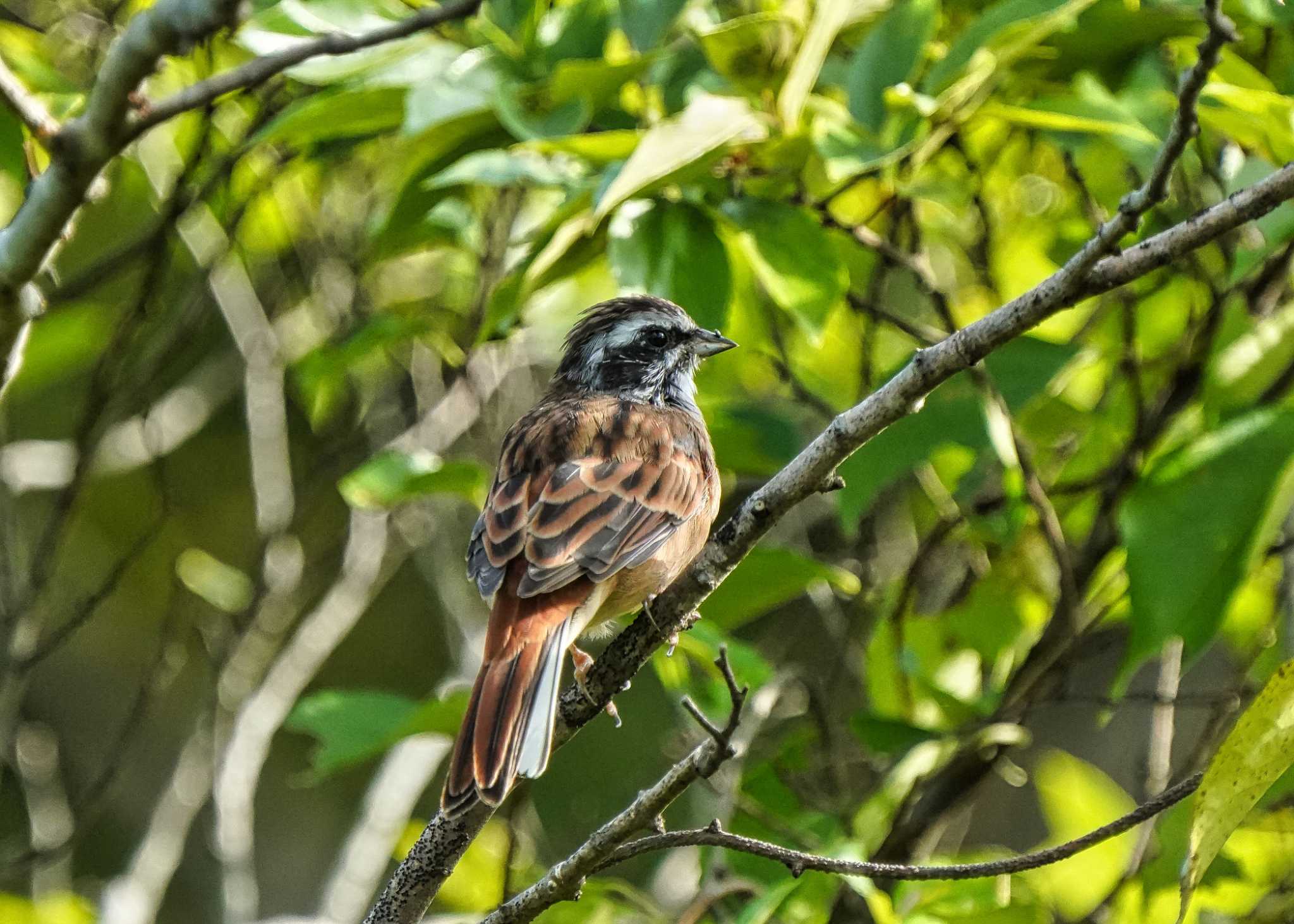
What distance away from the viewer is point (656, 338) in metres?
4.71

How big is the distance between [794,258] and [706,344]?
122 centimetres

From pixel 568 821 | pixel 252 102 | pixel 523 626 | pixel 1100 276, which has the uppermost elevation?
pixel 1100 276

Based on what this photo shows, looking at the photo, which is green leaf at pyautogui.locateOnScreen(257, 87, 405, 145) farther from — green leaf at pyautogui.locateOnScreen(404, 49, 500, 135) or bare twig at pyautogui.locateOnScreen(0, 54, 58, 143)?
bare twig at pyautogui.locateOnScreen(0, 54, 58, 143)

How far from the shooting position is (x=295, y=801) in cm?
989

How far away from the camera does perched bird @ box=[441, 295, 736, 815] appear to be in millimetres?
3174

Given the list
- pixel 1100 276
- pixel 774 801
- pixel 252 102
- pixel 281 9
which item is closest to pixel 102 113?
Result: pixel 281 9

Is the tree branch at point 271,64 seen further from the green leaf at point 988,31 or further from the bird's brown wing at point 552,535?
the bird's brown wing at point 552,535

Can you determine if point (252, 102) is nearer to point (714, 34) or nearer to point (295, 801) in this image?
point (714, 34)

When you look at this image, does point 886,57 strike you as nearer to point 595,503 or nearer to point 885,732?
point 595,503

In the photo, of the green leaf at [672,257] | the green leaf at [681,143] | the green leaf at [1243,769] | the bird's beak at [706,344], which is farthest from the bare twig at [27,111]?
the green leaf at [1243,769]

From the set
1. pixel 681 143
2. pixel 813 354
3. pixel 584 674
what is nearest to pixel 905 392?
pixel 681 143

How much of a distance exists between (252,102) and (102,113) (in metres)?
2.94

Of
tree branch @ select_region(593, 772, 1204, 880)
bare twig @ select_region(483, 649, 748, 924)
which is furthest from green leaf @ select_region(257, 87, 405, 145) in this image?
tree branch @ select_region(593, 772, 1204, 880)

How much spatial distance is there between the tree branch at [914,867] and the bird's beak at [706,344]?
2037 mm
